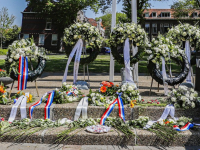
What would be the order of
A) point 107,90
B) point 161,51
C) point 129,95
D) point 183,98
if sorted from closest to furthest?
point 183,98 < point 129,95 < point 107,90 < point 161,51

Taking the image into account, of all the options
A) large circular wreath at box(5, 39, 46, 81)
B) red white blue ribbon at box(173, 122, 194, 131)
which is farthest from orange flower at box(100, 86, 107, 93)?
red white blue ribbon at box(173, 122, 194, 131)

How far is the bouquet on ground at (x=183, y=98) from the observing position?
488cm

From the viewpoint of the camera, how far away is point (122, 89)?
5.38 metres

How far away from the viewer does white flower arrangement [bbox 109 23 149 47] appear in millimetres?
6668

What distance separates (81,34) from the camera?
23.5ft

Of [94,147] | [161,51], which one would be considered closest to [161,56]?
[161,51]

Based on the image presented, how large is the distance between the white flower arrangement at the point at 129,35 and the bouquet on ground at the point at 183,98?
6.15 ft

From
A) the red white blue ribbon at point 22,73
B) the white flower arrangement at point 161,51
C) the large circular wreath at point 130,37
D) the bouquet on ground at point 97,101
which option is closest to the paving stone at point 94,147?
the bouquet on ground at point 97,101

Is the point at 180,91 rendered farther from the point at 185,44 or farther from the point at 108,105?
the point at 185,44

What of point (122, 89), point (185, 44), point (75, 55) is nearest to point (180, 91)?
point (122, 89)

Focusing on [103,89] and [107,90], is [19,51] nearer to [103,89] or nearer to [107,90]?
[103,89]

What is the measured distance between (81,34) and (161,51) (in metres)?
2.46

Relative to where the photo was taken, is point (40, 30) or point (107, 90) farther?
point (40, 30)

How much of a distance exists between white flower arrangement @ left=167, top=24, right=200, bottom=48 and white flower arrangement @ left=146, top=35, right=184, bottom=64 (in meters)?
0.86
